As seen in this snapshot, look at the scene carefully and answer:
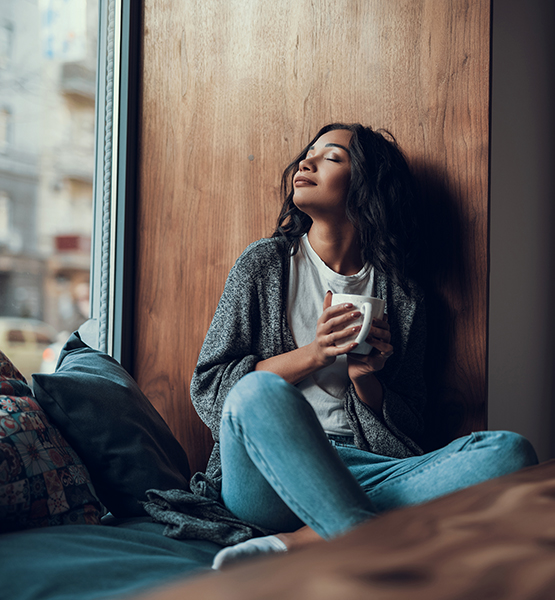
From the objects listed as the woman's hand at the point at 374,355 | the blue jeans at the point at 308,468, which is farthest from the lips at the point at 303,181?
the blue jeans at the point at 308,468

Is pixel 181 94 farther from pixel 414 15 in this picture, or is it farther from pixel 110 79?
pixel 414 15

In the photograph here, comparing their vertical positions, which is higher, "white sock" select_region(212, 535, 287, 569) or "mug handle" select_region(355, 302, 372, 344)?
"mug handle" select_region(355, 302, 372, 344)

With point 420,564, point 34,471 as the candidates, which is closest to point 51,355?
point 34,471

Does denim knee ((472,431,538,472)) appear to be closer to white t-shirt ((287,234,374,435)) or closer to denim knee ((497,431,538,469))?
denim knee ((497,431,538,469))

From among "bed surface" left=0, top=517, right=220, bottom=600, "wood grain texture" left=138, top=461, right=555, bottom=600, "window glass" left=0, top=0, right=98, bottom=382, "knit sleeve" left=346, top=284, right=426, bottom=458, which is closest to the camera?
"wood grain texture" left=138, top=461, right=555, bottom=600

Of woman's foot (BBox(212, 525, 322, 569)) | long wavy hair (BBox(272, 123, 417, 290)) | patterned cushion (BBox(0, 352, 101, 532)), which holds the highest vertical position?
long wavy hair (BBox(272, 123, 417, 290))

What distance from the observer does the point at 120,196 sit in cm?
165

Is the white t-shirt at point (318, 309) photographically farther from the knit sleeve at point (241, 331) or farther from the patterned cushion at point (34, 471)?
the patterned cushion at point (34, 471)

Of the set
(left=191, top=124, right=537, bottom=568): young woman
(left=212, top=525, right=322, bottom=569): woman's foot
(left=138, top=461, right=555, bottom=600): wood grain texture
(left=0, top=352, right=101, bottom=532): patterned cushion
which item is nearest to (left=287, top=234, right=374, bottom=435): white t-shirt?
(left=191, top=124, right=537, bottom=568): young woman

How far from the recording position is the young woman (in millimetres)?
976

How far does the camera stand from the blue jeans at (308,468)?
75 cm

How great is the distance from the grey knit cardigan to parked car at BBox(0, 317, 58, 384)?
0.48m

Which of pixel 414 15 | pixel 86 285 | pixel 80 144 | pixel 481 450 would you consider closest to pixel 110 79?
pixel 80 144

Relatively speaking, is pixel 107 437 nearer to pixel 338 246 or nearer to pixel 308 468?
pixel 308 468
